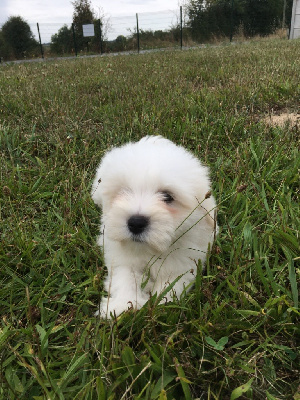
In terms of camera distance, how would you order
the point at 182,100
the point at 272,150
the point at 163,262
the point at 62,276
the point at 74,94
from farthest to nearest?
the point at 74,94 → the point at 182,100 → the point at 272,150 → the point at 62,276 → the point at 163,262

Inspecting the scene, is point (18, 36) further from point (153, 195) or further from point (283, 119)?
point (153, 195)

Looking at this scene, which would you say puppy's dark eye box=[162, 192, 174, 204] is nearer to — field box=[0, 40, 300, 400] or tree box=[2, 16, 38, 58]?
field box=[0, 40, 300, 400]

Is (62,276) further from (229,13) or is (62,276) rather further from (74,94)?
(229,13)

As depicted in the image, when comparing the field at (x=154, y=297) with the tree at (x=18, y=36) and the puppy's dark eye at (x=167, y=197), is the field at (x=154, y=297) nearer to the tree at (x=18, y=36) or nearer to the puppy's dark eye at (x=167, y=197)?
the puppy's dark eye at (x=167, y=197)

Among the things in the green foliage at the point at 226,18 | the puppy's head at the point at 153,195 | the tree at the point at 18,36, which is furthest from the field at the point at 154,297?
the tree at the point at 18,36

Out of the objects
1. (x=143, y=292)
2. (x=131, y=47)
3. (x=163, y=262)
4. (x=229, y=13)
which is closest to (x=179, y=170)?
(x=163, y=262)

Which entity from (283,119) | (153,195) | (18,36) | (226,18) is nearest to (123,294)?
(153,195)
